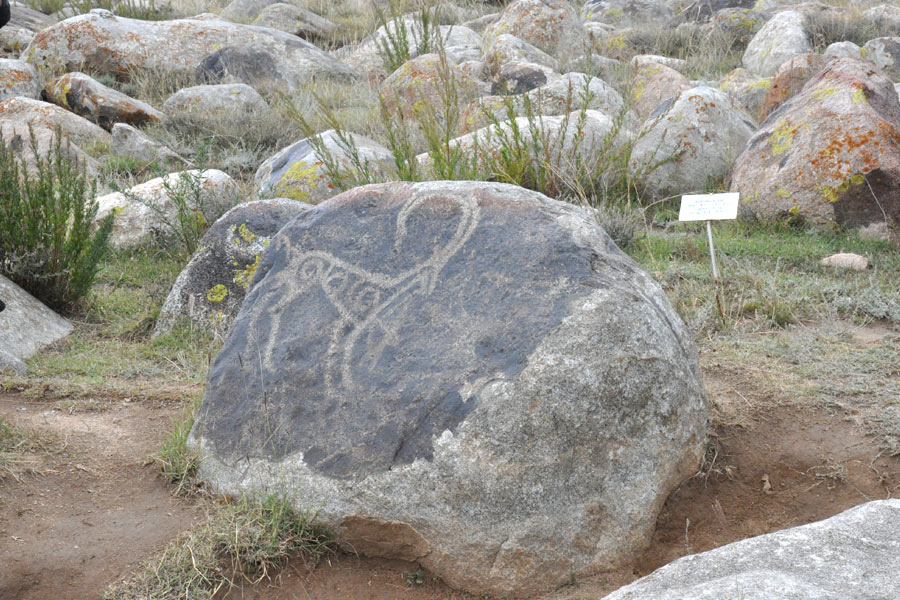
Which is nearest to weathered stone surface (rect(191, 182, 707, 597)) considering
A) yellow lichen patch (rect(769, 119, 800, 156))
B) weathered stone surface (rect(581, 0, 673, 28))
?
yellow lichen patch (rect(769, 119, 800, 156))

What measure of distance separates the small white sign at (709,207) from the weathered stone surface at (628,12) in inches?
418

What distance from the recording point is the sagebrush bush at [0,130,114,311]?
4992 millimetres

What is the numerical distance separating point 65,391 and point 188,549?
66.0 inches

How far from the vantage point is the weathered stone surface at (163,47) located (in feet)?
35.7

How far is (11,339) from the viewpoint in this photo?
176 inches

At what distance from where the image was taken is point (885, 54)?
10.4m

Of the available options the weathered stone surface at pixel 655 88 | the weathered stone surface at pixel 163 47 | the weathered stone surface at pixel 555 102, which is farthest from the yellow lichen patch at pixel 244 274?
the weathered stone surface at pixel 163 47

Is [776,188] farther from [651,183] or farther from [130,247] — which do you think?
[130,247]

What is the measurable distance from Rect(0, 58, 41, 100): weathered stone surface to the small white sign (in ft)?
27.2

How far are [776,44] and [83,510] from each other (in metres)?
10.8

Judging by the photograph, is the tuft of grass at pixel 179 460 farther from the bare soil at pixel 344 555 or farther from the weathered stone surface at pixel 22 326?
the weathered stone surface at pixel 22 326

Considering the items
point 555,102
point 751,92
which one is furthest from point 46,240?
point 751,92

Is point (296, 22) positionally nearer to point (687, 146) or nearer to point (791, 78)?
point (791, 78)

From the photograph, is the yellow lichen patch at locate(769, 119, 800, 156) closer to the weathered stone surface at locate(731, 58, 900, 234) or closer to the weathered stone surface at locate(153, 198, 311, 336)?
the weathered stone surface at locate(731, 58, 900, 234)
